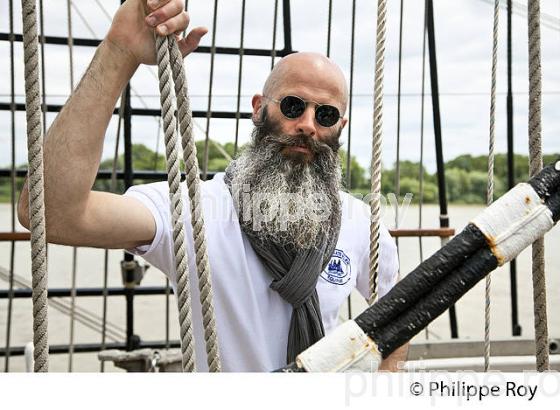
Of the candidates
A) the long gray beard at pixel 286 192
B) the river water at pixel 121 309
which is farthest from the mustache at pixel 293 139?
the river water at pixel 121 309

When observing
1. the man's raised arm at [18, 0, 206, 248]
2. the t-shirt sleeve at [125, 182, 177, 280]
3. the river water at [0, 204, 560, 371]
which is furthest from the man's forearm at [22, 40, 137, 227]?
the river water at [0, 204, 560, 371]

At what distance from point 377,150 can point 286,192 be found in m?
0.51

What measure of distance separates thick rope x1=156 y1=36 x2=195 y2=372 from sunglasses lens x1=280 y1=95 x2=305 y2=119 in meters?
0.64

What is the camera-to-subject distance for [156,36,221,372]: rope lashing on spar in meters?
0.69

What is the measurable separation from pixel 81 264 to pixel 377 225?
8.08 m

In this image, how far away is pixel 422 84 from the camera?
2.89 meters

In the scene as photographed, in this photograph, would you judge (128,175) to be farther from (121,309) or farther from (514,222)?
(121,309)

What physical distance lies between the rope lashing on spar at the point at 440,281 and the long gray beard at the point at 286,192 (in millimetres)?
613

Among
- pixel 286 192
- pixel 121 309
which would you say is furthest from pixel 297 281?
pixel 121 309

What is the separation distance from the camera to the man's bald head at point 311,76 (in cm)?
135

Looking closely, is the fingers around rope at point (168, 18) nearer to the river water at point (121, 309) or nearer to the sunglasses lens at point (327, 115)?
the sunglasses lens at point (327, 115)

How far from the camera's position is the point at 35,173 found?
0.67 metres

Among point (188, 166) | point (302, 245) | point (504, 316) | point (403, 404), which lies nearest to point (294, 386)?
point (403, 404)

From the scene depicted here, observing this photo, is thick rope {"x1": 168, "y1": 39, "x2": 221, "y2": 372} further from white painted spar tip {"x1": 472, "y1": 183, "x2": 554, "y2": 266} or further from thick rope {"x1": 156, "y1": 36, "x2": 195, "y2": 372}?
white painted spar tip {"x1": 472, "y1": 183, "x2": 554, "y2": 266}
